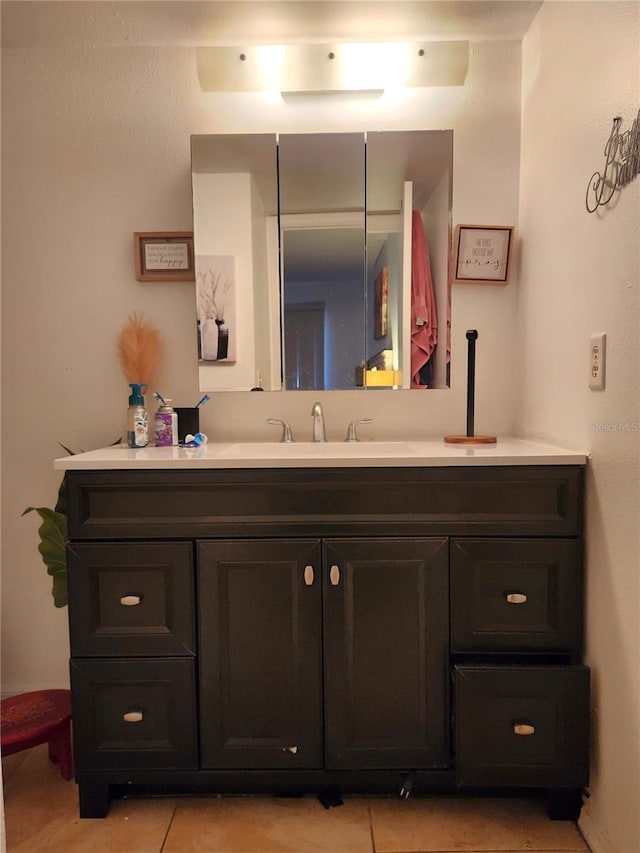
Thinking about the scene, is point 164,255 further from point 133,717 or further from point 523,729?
point 523,729

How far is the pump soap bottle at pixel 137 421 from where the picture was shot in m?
1.64

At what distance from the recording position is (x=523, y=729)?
127 cm

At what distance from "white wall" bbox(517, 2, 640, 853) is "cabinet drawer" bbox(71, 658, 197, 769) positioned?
974 millimetres

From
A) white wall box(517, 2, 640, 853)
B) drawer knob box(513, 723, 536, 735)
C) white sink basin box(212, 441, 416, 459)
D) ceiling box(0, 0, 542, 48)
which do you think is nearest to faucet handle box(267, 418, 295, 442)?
white sink basin box(212, 441, 416, 459)

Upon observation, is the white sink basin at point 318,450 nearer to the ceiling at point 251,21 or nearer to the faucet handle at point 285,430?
the faucet handle at point 285,430

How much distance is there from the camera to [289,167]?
5.66ft

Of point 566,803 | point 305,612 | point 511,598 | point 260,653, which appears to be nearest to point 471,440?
point 511,598

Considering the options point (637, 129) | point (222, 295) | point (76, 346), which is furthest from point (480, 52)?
point (76, 346)

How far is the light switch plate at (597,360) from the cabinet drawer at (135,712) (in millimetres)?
1176

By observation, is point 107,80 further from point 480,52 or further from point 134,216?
point 480,52

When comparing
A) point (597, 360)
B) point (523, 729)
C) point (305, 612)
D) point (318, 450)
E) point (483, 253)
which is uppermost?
point (483, 253)

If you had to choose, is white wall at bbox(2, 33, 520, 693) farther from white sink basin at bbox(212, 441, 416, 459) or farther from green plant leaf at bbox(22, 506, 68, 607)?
green plant leaf at bbox(22, 506, 68, 607)

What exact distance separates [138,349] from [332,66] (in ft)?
3.51

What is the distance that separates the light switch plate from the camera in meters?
1.21
